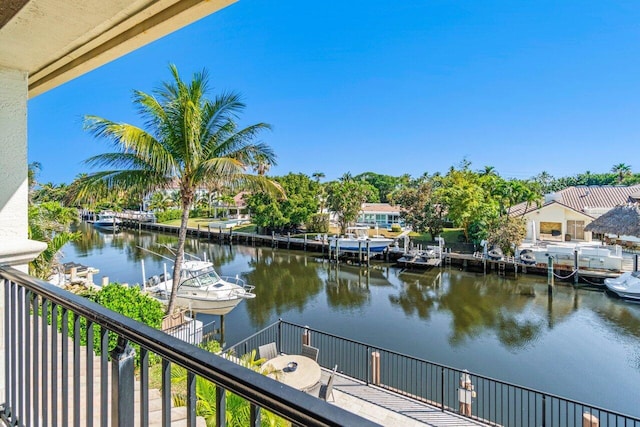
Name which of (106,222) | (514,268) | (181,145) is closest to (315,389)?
(181,145)

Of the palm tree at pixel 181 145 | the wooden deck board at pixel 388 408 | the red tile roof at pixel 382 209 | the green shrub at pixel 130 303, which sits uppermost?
the palm tree at pixel 181 145

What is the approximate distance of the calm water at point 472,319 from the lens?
9430 mm

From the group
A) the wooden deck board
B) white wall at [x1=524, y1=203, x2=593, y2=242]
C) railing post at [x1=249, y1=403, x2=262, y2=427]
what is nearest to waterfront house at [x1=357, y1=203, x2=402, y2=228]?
white wall at [x1=524, y1=203, x2=593, y2=242]

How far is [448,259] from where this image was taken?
21297mm

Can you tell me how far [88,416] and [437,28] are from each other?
2458cm

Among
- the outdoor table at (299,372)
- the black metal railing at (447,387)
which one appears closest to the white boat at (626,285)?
the black metal railing at (447,387)

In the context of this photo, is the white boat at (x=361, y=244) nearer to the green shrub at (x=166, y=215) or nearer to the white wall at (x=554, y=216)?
the white wall at (x=554, y=216)

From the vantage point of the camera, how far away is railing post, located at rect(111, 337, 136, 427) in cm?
98

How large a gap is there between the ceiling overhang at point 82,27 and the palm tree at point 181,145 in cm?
645

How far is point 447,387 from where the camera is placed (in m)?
7.52

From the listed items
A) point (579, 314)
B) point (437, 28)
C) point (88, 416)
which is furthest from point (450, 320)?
point (437, 28)

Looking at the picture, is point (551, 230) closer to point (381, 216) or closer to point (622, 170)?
point (381, 216)

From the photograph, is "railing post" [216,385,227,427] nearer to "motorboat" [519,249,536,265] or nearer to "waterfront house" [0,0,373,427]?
"waterfront house" [0,0,373,427]

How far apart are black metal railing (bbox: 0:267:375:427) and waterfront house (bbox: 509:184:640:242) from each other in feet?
89.7
